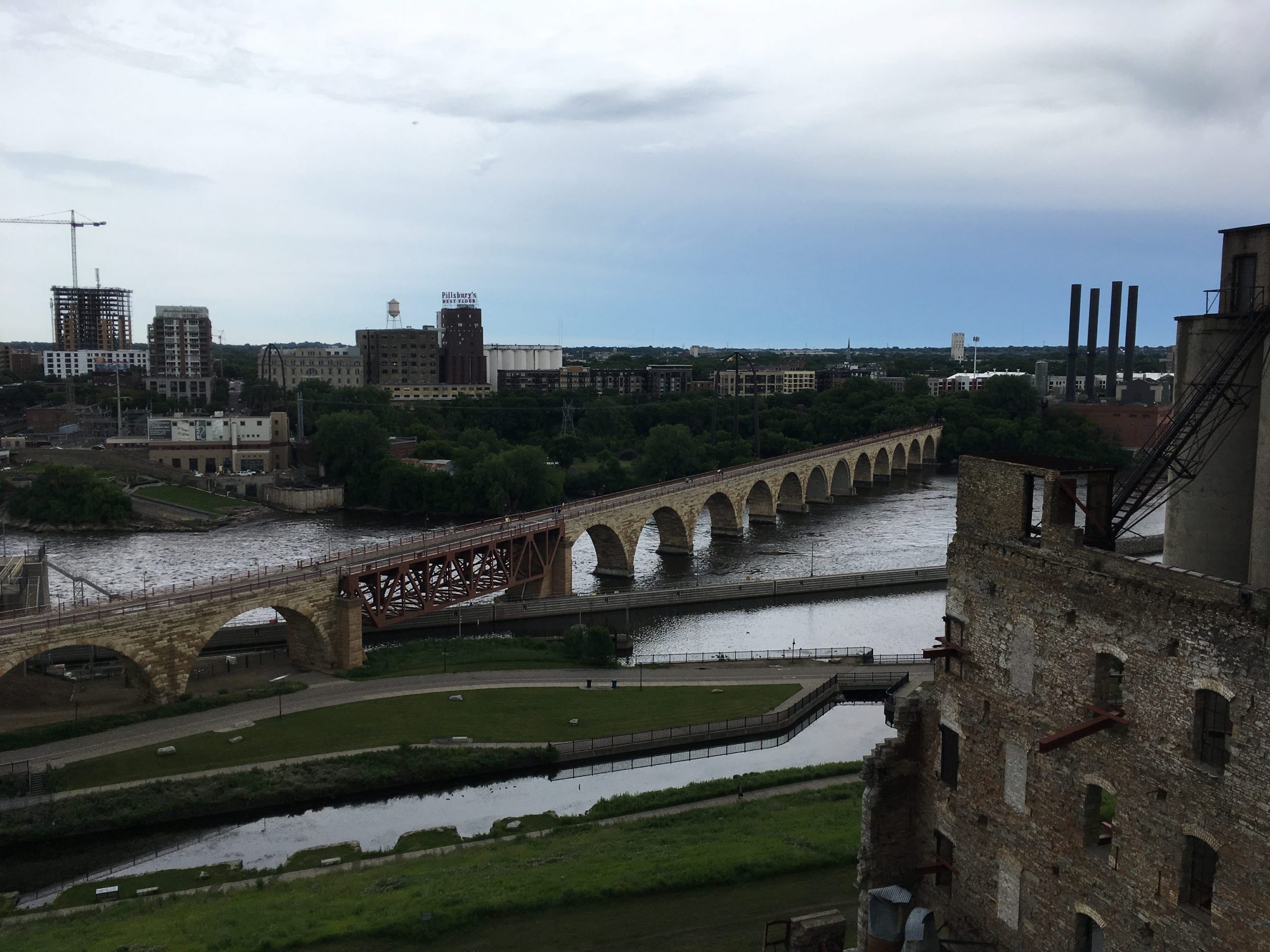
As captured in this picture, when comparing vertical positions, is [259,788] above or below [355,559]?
below

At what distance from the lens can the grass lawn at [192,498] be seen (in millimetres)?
117938

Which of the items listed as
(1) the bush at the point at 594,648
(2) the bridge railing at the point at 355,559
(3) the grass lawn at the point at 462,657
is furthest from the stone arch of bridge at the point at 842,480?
(1) the bush at the point at 594,648

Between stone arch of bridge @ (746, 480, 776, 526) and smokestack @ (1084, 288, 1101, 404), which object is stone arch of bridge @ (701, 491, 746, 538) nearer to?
stone arch of bridge @ (746, 480, 776, 526)

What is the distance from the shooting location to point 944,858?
21562 mm

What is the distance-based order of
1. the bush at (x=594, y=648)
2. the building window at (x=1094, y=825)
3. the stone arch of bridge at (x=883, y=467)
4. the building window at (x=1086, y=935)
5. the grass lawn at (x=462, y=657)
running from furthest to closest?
the stone arch of bridge at (x=883, y=467), the bush at (x=594, y=648), the grass lawn at (x=462, y=657), the building window at (x=1086, y=935), the building window at (x=1094, y=825)

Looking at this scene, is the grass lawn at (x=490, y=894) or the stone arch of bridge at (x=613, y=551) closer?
the grass lawn at (x=490, y=894)

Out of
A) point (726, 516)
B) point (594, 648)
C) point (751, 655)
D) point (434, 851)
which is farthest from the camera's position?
point (726, 516)

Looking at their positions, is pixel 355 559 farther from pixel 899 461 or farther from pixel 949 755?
pixel 899 461

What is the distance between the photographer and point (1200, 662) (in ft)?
50.8

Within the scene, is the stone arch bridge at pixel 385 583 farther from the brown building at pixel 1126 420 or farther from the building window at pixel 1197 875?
the brown building at pixel 1126 420

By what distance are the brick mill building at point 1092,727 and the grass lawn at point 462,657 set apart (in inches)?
1311

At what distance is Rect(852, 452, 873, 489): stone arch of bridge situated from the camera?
137 m

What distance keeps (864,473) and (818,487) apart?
14.7 m

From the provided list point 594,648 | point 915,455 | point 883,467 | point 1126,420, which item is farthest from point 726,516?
point 1126,420
